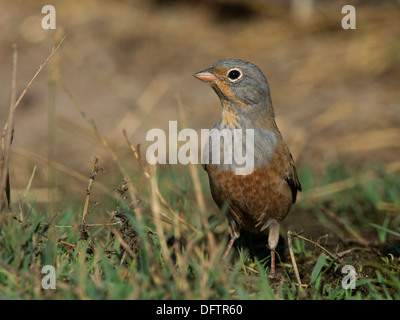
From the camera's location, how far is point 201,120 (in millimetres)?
7758

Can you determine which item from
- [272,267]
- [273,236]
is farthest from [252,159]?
[272,267]

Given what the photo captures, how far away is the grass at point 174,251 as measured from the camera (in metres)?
3.02

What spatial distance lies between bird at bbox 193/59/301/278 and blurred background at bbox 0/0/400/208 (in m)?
2.14

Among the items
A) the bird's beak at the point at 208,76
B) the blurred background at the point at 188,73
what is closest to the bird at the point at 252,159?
the bird's beak at the point at 208,76

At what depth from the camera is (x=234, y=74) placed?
4.23 meters

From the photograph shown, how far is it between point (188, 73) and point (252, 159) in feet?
17.2

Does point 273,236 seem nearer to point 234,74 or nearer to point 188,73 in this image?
point 234,74

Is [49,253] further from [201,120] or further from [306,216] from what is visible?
[201,120]

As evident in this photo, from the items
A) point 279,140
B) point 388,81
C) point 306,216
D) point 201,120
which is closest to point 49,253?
point 279,140

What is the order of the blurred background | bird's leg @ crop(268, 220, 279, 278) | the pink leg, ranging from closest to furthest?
the pink leg < bird's leg @ crop(268, 220, 279, 278) < the blurred background

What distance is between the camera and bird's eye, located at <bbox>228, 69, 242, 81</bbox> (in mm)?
4219

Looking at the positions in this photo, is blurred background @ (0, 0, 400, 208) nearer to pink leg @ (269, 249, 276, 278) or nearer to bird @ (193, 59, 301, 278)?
bird @ (193, 59, 301, 278)

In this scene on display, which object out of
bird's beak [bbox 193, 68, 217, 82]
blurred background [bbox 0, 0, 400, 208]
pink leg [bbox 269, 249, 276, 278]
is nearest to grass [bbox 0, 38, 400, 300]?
pink leg [bbox 269, 249, 276, 278]

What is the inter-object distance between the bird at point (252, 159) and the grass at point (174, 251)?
0.75ft
